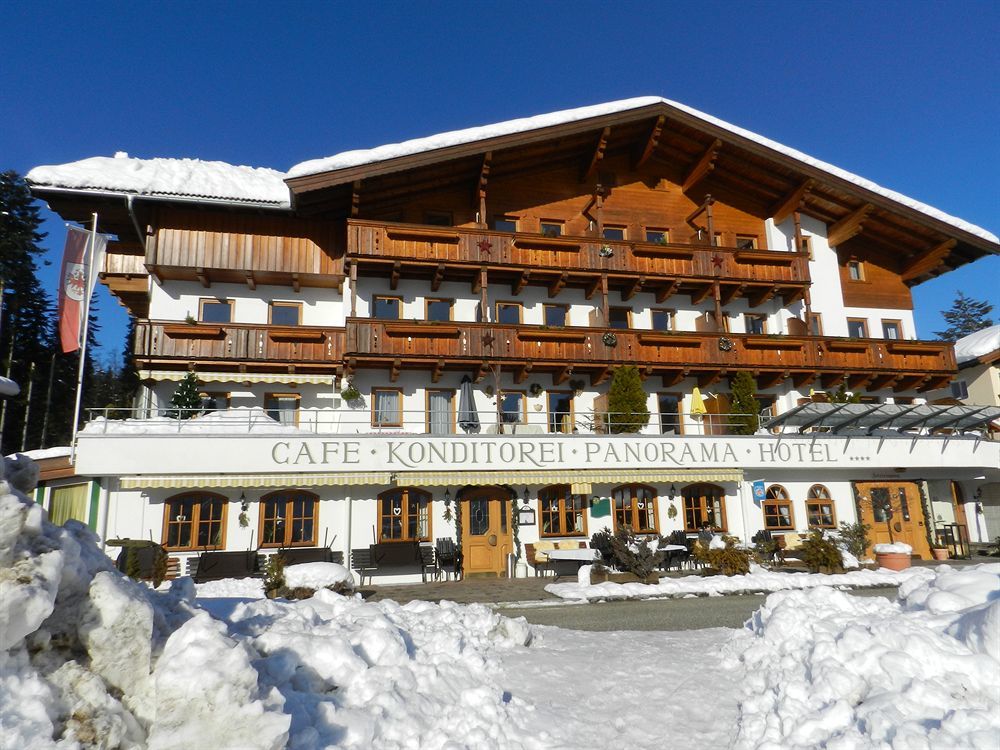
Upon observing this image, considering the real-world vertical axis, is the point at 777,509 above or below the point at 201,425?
A: below

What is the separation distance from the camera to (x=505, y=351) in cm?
1967

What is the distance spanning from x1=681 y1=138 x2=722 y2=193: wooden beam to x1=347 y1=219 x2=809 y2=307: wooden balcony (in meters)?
3.32

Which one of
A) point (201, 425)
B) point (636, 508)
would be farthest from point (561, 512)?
point (201, 425)

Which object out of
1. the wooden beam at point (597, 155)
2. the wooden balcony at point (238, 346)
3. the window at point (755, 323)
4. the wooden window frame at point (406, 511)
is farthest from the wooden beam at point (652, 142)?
the wooden window frame at point (406, 511)

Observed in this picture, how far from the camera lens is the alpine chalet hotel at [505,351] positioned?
17.4 meters

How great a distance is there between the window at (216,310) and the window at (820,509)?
19568mm

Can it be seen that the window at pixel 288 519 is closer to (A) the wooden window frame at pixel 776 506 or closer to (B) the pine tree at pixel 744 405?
(B) the pine tree at pixel 744 405

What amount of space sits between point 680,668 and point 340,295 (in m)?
16.6

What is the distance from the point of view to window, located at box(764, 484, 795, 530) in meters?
20.9

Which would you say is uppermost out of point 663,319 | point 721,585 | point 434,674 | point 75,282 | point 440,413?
point 663,319

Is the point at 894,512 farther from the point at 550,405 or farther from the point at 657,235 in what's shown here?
the point at 657,235

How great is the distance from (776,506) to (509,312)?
1079cm

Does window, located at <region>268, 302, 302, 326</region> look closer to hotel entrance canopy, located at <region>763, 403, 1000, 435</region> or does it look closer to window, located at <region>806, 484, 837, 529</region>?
hotel entrance canopy, located at <region>763, 403, 1000, 435</region>

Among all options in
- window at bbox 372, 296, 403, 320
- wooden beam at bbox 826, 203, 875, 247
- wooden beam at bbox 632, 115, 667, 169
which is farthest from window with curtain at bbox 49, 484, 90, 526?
wooden beam at bbox 826, 203, 875, 247
